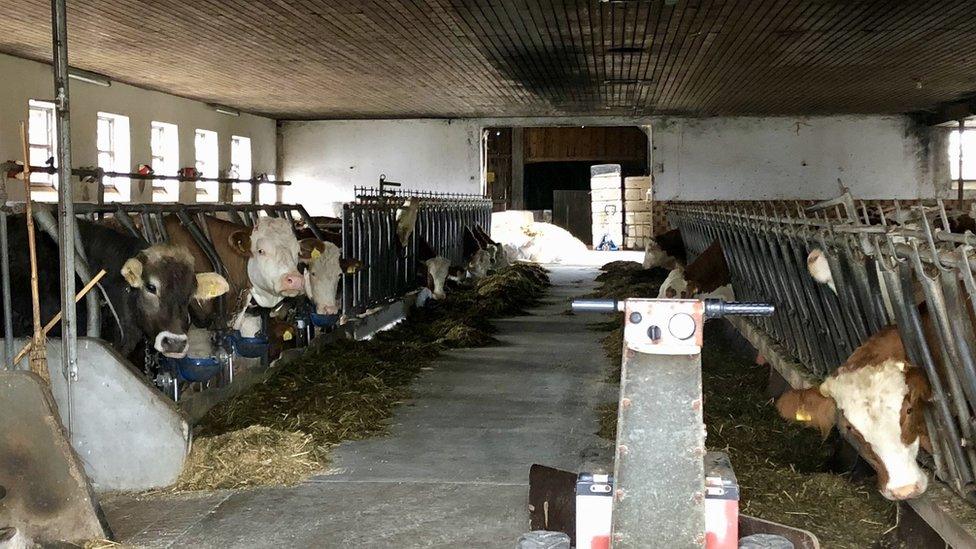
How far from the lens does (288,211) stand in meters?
9.95

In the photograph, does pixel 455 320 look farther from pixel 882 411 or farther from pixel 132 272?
pixel 882 411

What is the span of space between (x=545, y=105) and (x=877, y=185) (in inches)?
318

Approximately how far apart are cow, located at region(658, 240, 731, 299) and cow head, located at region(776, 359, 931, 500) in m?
5.57

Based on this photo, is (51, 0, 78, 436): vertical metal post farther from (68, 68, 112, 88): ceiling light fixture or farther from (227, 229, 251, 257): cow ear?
(68, 68, 112, 88): ceiling light fixture

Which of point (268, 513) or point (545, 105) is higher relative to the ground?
point (545, 105)

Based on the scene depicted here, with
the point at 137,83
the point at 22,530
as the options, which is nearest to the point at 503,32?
the point at 137,83

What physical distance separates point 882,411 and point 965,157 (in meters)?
21.8

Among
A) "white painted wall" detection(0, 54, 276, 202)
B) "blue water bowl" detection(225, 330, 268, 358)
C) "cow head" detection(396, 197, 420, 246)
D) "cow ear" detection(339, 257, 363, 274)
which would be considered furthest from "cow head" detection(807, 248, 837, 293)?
"white painted wall" detection(0, 54, 276, 202)

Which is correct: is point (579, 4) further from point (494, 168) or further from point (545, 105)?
point (494, 168)

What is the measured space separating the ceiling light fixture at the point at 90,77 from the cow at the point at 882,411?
44.8 ft

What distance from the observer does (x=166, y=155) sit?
19.0 m

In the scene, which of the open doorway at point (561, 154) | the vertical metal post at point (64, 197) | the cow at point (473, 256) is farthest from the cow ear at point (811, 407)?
the open doorway at point (561, 154)

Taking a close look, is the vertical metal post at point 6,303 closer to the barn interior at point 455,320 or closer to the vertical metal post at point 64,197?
the barn interior at point 455,320

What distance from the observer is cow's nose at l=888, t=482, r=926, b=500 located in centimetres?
399
